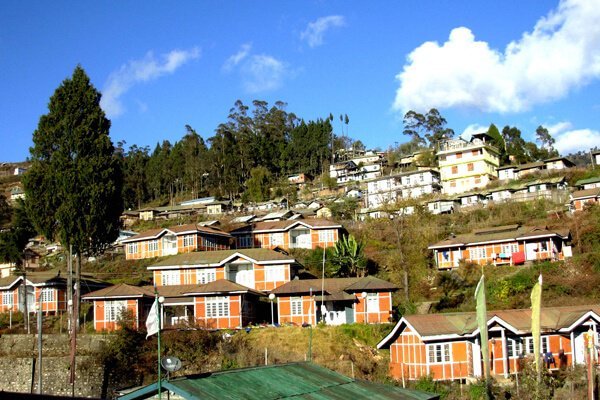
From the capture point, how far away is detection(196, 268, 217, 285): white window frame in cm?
5216

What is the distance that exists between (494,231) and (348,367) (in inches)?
949

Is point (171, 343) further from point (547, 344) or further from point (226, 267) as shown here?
point (547, 344)

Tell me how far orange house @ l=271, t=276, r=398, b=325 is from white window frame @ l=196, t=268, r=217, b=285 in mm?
7802

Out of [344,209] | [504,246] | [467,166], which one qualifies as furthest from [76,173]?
[467,166]

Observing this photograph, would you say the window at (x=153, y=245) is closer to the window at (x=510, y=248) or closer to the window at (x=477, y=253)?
the window at (x=477, y=253)

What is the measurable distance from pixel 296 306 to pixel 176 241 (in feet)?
66.6

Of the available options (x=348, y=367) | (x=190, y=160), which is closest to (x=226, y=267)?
Result: (x=348, y=367)

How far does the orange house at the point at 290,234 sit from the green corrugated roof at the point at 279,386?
38.7 metres

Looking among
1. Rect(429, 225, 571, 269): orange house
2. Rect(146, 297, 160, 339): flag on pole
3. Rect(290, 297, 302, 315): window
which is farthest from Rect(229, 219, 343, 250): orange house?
Rect(146, 297, 160, 339): flag on pole

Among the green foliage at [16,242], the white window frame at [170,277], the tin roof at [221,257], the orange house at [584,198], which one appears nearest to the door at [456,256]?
the orange house at [584,198]

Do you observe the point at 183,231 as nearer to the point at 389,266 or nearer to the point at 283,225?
the point at 283,225

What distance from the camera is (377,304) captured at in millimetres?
43719

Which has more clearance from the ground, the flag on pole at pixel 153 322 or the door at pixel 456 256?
the door at pixel 456 256

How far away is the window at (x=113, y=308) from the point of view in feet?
149
